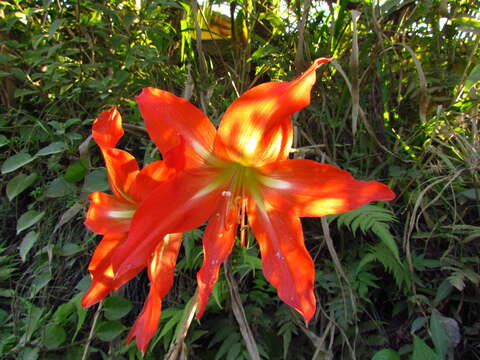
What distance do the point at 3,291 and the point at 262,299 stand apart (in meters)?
0.98

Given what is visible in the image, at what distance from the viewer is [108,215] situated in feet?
3.02

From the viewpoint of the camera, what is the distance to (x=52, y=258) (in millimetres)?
1497

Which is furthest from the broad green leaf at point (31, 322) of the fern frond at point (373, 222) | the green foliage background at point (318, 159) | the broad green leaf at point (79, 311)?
the fern frond at point (373, 222)

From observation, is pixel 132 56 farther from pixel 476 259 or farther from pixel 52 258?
pixel 476 259

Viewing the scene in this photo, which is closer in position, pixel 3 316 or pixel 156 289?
pixel 156 289

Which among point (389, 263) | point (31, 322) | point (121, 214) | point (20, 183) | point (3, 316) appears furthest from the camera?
point (20, 183)

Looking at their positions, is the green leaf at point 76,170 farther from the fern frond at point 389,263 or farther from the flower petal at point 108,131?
the fern frond at point 389,263

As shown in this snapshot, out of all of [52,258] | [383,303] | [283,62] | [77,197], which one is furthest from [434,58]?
[52,258]

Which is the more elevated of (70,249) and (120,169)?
(120,169)

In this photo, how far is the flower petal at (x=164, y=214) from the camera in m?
0.67

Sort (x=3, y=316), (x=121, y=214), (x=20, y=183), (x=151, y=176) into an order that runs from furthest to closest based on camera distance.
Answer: (x=20, y=183) → (x=3, y=316) → (x=121, y=214) → (x=151, y=176)

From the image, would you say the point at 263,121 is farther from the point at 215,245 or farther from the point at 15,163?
the point at 15,163

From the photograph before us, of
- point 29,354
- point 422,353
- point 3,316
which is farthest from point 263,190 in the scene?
point 3,316

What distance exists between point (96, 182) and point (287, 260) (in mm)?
821
